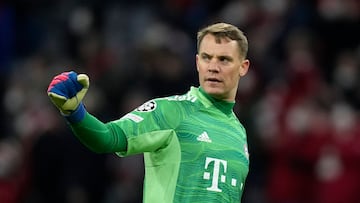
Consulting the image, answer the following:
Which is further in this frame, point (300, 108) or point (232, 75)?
point (300, 108)

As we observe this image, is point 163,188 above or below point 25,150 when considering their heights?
below

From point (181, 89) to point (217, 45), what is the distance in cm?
673

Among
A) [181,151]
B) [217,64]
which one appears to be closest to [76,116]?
[181,151]

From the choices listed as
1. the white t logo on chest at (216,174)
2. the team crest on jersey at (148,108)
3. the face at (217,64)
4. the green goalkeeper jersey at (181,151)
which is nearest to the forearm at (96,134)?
the green goalkeeper jersey at (181,151)

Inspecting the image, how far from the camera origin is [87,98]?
14.7 metres

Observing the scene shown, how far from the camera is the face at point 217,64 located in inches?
294

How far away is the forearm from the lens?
6.64m

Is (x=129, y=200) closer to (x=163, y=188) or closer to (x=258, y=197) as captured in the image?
(x=258, y=197)

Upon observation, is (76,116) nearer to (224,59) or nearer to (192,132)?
(192,132)

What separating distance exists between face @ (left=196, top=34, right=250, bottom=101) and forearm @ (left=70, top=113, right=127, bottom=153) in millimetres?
893

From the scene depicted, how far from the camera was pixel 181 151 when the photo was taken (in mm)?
7188

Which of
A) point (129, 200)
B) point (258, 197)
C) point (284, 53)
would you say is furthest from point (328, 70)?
point (129, 200)

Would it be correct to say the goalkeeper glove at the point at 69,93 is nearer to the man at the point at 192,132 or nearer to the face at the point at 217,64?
the man at the point at 192,132

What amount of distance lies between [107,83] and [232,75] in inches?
307
